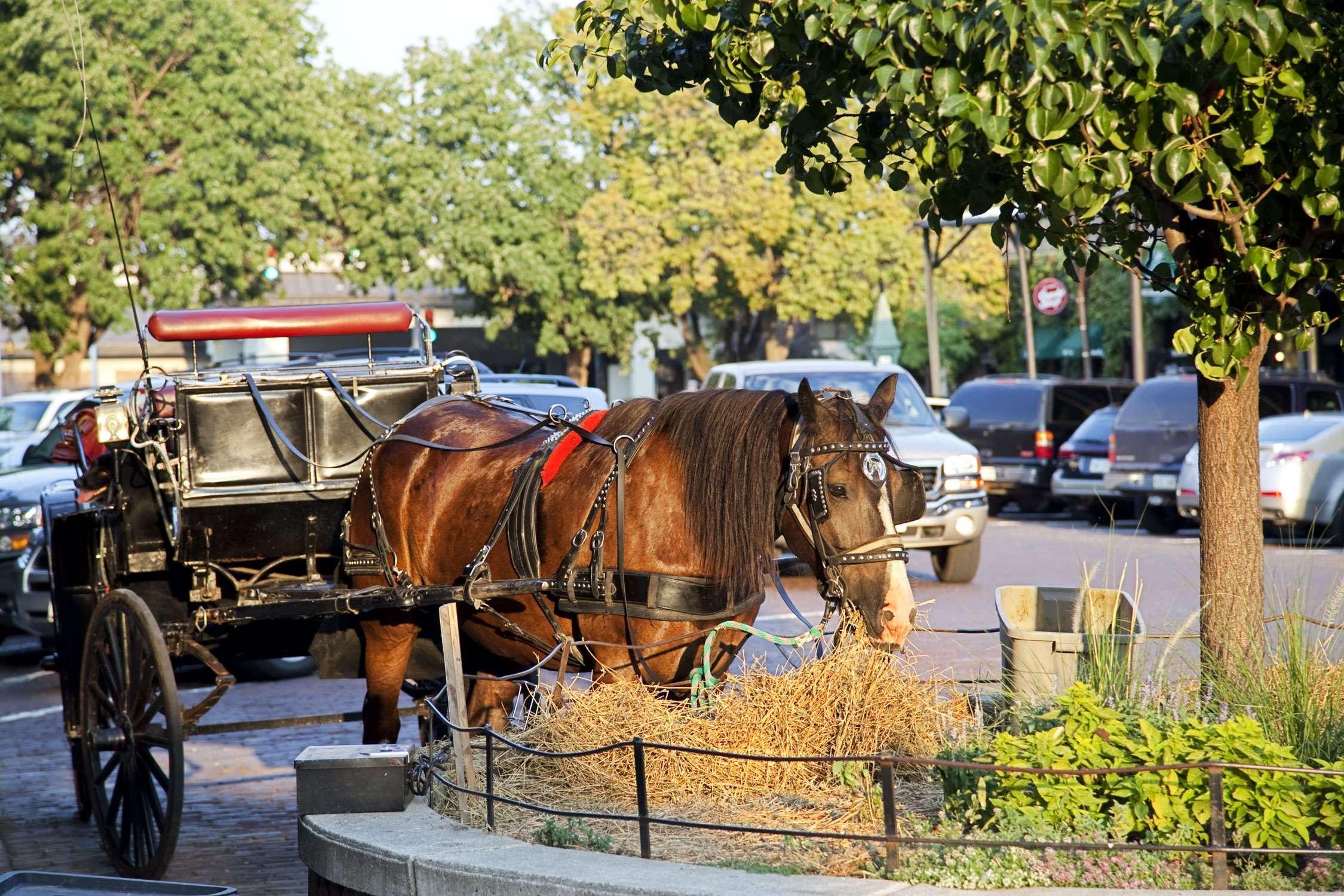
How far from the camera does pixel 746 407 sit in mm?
5605

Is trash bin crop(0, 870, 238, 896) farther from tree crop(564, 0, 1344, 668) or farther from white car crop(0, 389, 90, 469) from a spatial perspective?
white car crop(0, 389, 90, 469)

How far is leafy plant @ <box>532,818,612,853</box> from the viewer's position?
4.77 metres

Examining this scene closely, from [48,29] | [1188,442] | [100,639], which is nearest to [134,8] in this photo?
[48,29]

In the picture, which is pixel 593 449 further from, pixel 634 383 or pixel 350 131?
pixel 634 383

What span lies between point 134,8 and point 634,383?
2542cm

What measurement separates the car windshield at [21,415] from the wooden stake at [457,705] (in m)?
20.6

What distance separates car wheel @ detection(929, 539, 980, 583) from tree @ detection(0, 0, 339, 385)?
23.6 m

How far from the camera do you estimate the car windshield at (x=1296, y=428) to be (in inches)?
716

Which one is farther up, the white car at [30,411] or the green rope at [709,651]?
the white car at [30,411]

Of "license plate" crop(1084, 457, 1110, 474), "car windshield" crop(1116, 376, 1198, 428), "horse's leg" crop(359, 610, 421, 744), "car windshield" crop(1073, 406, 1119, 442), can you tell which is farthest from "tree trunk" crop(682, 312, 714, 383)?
"horse's leg" crop(359, 610, 421, 744)

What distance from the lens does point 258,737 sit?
989cm

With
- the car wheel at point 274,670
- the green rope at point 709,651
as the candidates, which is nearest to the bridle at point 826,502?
the green rope at point 709,651

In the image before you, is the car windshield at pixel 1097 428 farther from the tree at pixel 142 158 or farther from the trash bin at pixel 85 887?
the tree at pixel 142 158

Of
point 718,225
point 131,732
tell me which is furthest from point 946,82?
point 718,225
